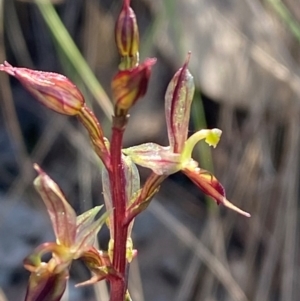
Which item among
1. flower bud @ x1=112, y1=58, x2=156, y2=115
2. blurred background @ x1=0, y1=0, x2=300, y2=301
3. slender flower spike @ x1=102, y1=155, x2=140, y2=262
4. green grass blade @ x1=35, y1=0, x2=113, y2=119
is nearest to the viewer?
flower bud @ x1=112, y1=58, x2=156, y2=115

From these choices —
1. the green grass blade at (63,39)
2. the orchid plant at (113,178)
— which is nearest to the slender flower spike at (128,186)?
the orchid plant at (113,178)

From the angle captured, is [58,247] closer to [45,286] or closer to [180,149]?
[45,286]

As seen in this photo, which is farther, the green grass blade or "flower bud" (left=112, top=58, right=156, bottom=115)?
the green grass blade

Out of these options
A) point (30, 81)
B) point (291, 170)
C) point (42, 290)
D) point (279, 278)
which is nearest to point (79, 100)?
point (30, 81)

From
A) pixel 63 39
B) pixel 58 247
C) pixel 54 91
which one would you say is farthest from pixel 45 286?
pixel 63 39

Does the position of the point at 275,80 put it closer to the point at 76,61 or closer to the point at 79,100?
the point at 76,61

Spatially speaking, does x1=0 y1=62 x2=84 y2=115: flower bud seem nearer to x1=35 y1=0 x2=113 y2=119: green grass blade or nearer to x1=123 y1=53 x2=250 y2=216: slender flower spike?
x1=123 y1=53 x2=250 y2=216: slender flower spike

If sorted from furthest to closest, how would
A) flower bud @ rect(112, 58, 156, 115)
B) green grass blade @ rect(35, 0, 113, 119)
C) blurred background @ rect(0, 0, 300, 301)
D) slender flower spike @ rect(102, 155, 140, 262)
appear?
blurred background @ rect(0, 0, 300, 301), green grass blade @ rect(35, 0, 113, 119), slender flower spike @ rect(102, 155, 140, 262), flower bud @ rect(112, 58, 156, 115)

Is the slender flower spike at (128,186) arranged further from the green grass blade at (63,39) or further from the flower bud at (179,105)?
the green grass blade at (63,39)

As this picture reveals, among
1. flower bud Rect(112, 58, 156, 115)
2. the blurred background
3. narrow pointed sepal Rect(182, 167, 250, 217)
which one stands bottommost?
the blurred background

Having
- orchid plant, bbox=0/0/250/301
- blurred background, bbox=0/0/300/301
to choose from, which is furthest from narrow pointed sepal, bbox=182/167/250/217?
blurred background, bbox=0/0/300/301
